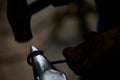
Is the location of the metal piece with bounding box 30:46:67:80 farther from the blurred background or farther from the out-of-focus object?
the blurred background

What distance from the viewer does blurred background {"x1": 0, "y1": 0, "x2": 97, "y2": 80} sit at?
204cm

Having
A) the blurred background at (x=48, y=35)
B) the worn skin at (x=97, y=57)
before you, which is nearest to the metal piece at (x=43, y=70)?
the worn skin at (x=97, y=57)

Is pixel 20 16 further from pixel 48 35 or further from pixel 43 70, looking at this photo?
pixel 48 35

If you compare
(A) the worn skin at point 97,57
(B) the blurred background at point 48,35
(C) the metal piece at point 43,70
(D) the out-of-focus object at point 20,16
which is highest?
(D) the out-of-focus object at point 20,16

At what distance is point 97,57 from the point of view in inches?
23.7

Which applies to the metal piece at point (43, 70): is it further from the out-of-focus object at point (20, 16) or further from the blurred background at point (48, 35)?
the blurred background at point (48, 35)

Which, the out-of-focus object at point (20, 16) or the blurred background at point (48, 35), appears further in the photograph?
the blurred background at point (48, 35)

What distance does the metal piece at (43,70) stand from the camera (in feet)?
2.00

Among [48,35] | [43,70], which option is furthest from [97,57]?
[48,35]

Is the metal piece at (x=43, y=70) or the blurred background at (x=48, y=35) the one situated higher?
the metal piece at (x=43, y=70)

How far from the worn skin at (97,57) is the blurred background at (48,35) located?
1329 mm

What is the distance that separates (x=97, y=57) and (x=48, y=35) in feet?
5.32

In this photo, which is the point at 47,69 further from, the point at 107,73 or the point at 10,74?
the point at 10,74

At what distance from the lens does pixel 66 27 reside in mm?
2271
